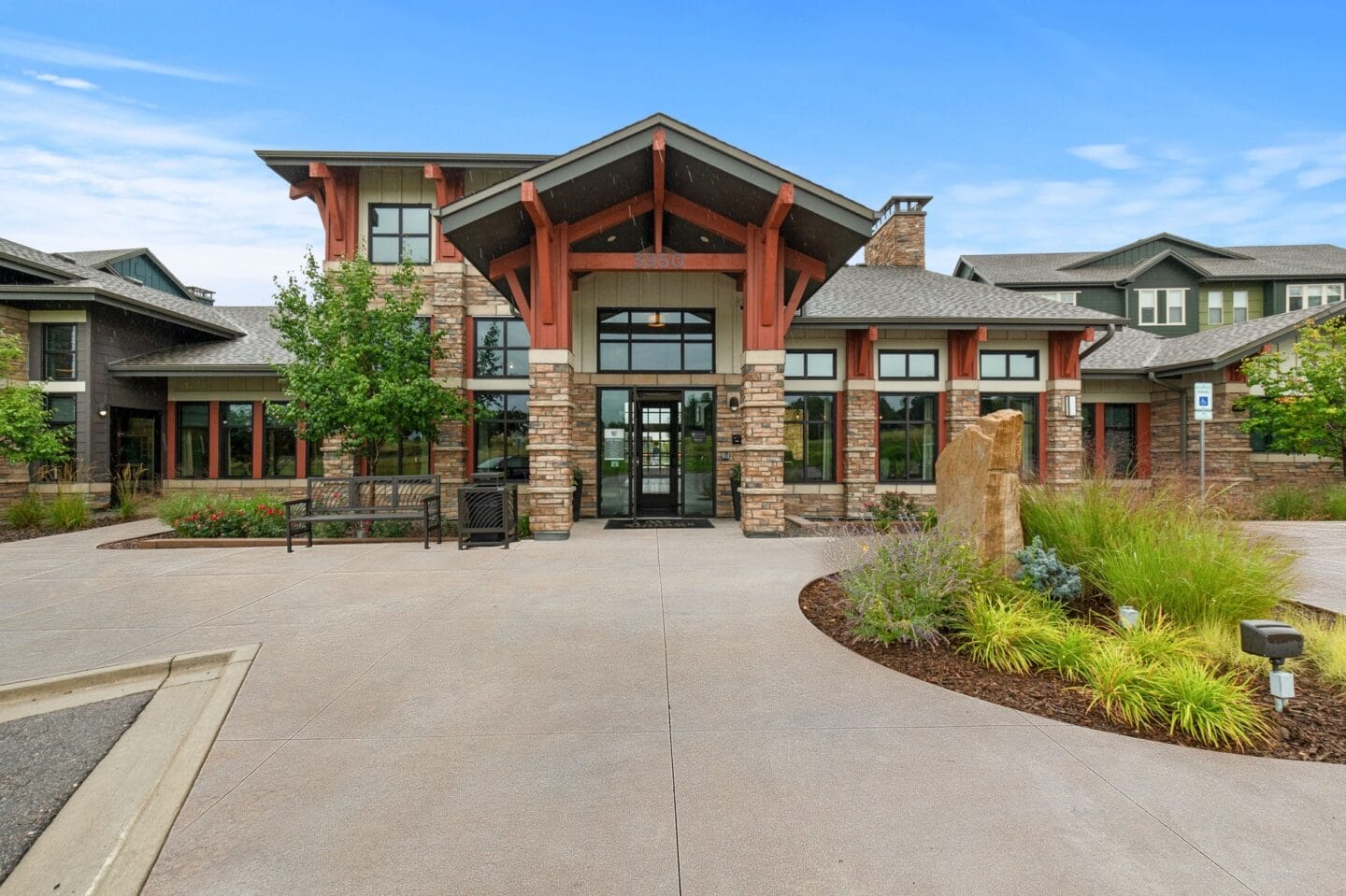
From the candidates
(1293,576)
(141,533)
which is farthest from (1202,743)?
(141,533)

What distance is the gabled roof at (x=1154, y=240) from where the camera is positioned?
24.6m

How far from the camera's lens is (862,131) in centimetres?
2912

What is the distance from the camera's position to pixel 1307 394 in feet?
43.5

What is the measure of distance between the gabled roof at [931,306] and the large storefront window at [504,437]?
254 inches

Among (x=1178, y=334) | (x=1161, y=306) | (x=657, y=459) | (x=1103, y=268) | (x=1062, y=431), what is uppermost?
A: (x=1103, y=268)

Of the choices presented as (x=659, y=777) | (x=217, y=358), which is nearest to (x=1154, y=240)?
(x=659, y=777)

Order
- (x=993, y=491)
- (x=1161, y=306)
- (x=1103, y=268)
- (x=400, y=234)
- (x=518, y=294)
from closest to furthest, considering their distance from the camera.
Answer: (x=993, y=491) → (x=518, y=294) → (x=400, y=234) → (x=1161, y=306) → (x=1103, y=268)

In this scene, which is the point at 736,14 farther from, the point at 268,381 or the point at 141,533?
the point at 141,533

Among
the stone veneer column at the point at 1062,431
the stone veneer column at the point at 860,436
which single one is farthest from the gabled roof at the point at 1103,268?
the stone veneer column at the point at 860,436

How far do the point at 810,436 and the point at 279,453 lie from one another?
1267cm

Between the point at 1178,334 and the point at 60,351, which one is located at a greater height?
the point at 1178,334

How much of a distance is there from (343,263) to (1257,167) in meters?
39.6

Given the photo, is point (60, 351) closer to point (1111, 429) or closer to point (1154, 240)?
point (1111, 429)

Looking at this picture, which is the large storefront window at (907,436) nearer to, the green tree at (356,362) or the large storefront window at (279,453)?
the green tree at (356,362)
